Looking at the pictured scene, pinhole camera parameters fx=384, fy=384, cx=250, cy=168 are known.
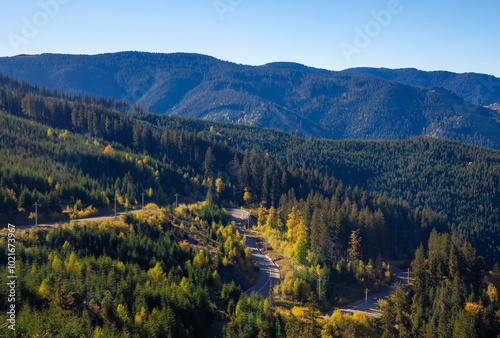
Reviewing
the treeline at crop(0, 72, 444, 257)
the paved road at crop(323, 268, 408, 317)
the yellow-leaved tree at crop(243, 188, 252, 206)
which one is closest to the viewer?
the paved road at crop(323, 268, 408, 317)

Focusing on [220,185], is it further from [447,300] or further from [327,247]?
[447,300]

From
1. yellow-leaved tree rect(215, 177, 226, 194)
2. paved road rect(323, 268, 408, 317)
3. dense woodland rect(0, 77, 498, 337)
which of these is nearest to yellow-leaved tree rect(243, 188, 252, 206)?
dense woodland rect(0, 77, 498, 337)

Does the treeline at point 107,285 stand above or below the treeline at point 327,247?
above

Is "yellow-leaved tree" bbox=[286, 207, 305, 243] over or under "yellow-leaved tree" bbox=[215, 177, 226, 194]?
under

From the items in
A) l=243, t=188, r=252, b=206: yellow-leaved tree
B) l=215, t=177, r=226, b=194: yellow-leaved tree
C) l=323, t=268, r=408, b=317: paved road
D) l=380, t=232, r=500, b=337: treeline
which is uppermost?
l=215, t=177, r=226, b=194: yellow-leaved tree

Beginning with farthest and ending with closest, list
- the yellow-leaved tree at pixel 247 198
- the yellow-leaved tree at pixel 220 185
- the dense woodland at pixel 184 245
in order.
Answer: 1. the yellow-leaved tree at pixel 220 185
2. the yellow-leaved tree at pixel 247 198
3. the dense woodland at pixel 184 245

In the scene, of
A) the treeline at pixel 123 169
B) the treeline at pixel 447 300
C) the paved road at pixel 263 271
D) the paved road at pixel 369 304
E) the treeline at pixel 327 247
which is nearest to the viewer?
the treeline at pixel 447 300

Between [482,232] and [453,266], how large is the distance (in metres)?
119

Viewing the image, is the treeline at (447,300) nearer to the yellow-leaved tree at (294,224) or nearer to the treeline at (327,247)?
the treeline at (327,247)

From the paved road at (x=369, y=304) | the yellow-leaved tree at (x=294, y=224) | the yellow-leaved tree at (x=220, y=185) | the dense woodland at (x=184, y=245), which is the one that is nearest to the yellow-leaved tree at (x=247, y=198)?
the dense woodland at (x=184, y=245)

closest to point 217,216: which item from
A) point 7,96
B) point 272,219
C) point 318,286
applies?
point 272,219

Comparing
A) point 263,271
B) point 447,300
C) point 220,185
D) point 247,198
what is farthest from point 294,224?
point 220,185

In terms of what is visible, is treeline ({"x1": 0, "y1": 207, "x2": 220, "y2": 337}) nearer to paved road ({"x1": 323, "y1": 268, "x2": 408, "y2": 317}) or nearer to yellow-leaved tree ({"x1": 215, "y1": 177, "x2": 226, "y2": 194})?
paved road ({"x1": 323, "y1": 268, "x2": 408, "y2": 317})

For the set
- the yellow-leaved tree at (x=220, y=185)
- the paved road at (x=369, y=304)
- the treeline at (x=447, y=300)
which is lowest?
the paved road at (x=369, y=304)
